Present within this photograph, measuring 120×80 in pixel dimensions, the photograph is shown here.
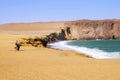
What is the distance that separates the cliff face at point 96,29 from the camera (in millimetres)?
148000

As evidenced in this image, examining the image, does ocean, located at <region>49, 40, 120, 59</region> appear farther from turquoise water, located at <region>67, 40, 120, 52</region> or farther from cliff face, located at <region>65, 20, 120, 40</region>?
cliff face, located at <region>65, 20, 120, 40</region>

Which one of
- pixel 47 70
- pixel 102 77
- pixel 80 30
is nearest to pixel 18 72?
pixel 47 70

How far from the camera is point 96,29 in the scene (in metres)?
150

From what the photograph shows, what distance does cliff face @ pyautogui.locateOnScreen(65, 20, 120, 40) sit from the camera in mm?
148000

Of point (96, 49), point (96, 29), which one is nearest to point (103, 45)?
point (96, 49)

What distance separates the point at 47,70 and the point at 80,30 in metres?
134

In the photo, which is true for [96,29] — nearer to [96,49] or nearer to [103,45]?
[103,45]

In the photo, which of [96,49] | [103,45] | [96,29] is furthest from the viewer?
[96,29]

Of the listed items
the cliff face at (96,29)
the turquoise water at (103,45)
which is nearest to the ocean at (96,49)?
the turquoise water at (103,45)

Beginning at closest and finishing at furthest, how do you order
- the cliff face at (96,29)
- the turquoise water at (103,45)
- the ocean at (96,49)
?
1. the ocean at (96,49)
2. the turquoise water at (103,45)
3. the cliff face at (96,29)

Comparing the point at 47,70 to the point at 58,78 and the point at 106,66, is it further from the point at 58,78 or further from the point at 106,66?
the point at 106,66

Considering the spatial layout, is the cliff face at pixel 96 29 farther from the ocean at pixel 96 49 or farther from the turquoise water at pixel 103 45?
the ocean at pixel 96 49

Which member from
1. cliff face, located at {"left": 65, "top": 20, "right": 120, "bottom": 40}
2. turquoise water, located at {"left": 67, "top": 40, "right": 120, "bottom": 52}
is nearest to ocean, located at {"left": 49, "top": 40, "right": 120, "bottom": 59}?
turquoise water, located at {"left": 67, "top": 40, "right": 120, "bottom": 52}

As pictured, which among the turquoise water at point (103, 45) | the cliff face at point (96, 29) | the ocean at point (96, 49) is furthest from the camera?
the cliff face at point (96, 29)
